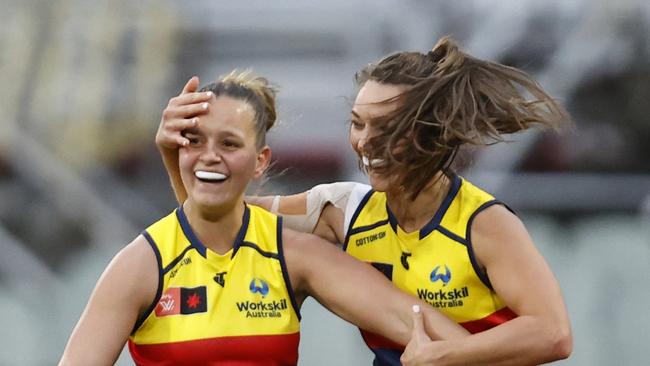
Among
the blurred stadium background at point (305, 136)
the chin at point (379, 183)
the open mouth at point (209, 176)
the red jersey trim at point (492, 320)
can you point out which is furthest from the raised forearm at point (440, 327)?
the blurred stadium background at point (305, 136)

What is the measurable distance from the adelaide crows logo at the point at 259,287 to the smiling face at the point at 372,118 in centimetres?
41

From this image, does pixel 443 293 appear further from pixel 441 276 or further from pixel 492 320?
pixel 492 320

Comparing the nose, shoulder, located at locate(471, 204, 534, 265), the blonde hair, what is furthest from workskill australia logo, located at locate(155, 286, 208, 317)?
shoulder, located at locate(471, 204, 534, 265)

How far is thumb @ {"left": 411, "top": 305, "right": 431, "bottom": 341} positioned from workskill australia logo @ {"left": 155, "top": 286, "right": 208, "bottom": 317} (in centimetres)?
54

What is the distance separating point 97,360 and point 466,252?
0.99 m

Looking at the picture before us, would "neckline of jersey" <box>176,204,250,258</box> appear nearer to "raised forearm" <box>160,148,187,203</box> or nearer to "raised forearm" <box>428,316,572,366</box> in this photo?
"raised forearm" <box>160,148,187,203</box>

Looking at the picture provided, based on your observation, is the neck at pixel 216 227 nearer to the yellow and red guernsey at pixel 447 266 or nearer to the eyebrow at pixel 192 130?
the eyebrow at pixel 192 130

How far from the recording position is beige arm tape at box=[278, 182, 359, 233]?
12.0ft

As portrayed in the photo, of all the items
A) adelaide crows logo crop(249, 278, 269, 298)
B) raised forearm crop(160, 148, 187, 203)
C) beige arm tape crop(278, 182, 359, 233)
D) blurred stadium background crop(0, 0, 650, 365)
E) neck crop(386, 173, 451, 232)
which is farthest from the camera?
blurred stadium background crop(0, 0, 650, 365)

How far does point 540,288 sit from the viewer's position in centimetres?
320

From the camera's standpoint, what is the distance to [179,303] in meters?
3.15

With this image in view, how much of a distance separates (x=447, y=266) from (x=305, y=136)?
347cm

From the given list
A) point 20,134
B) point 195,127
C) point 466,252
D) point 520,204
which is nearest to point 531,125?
point 466,252

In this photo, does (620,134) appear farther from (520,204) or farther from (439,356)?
(439,356)
